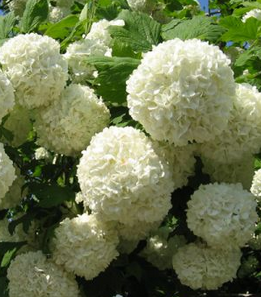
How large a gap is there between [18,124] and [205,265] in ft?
3.68

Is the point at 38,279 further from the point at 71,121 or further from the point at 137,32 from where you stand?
the point at 137,32

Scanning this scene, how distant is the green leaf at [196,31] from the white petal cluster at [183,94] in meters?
0.39

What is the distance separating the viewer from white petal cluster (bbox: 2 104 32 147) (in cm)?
A: 320

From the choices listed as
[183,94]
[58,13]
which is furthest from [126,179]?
[58,13]

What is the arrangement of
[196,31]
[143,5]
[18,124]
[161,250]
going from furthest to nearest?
[143,5], [161,250], [18,124], [196,31]

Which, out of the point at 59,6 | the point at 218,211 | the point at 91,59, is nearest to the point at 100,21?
the point at 91,59

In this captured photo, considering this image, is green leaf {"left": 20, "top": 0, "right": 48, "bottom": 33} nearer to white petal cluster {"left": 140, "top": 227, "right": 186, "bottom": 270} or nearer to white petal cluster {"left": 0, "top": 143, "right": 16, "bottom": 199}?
white petal cluster {"left": 0, "top": 143, "right": 16, "bottom": 199}

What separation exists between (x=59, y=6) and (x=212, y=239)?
378 centimetres

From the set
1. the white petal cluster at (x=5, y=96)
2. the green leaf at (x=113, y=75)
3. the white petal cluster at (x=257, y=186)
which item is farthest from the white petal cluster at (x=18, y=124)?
the white petal cluster at (x=257, y=186)

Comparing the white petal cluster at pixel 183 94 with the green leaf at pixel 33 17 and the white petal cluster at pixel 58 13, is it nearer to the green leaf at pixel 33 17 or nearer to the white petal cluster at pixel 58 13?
the green leaf at pixel 33 17

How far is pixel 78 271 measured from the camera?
2889mm

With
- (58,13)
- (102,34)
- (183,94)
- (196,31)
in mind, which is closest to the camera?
(183,94)

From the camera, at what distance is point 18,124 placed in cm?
323

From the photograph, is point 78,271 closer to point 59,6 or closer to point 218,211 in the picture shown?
point 218,211
